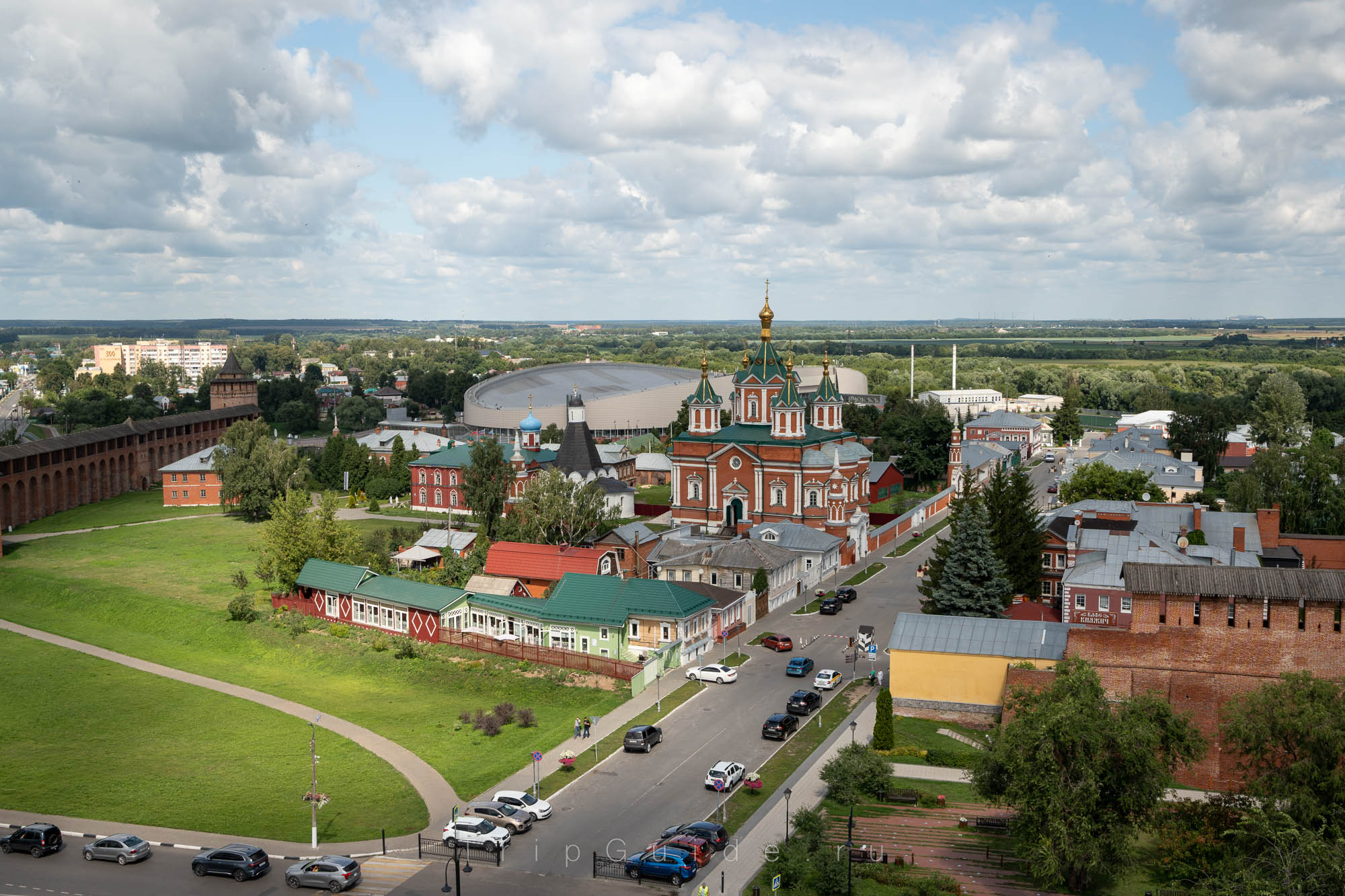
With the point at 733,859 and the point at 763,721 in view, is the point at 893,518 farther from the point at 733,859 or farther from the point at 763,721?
the point at 733,859

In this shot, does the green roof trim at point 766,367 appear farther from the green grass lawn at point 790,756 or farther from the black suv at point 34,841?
the black suv at point 34,841

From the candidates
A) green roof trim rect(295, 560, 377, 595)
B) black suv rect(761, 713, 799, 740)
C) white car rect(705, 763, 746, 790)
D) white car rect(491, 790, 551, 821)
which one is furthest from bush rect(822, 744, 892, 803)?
green roof trim rect(295, 560, 377, 595)

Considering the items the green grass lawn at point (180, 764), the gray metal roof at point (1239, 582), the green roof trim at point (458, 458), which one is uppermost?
the gray metal roof at point (1239, 582)

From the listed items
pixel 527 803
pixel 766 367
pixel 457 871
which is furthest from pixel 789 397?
pixel 457 871

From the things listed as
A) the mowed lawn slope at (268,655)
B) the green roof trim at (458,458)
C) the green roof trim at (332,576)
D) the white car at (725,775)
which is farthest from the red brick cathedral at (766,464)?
the white car at (725,775)

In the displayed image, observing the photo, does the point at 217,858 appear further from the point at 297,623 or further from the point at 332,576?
the point at 332,576

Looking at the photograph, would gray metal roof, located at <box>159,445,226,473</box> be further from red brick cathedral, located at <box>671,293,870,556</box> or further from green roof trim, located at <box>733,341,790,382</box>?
green roof trim, located at <box>733,341,790,382</box>
